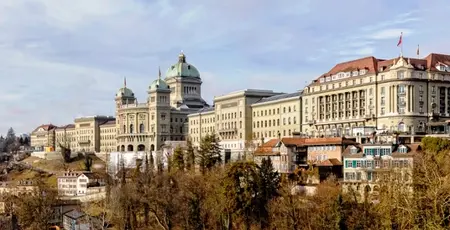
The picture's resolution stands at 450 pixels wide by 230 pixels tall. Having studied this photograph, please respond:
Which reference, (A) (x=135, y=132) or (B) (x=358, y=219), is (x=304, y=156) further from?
(A) (x=135, y=132)

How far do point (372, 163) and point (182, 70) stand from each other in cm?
10263

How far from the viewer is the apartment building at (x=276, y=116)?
10994cm

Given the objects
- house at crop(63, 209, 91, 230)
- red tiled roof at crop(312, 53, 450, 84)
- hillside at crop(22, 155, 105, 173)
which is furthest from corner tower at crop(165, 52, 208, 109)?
A: house at crop(63, 209, 91, 230)

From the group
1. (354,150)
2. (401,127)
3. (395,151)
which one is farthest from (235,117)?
(395,151)

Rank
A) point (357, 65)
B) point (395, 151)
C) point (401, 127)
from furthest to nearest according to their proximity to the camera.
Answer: point (357, 65) → point (401, 127) → point (395, 151)

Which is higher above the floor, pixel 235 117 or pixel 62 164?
pixel 235 117

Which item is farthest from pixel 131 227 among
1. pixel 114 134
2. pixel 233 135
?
pixel 114 134

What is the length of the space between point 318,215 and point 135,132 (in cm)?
10218

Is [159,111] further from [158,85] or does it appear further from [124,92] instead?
[124,92]

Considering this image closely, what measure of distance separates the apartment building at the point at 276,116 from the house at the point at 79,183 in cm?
3029

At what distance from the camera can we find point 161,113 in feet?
502

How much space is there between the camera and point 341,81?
9750 cm

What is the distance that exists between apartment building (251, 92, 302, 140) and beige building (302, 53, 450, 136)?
407 inches

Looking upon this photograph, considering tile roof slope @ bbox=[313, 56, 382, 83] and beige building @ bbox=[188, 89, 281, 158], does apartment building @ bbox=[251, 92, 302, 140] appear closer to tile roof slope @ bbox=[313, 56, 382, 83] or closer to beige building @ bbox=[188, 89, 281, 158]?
beige building @ bbox=[188, 89, 281, 158]
